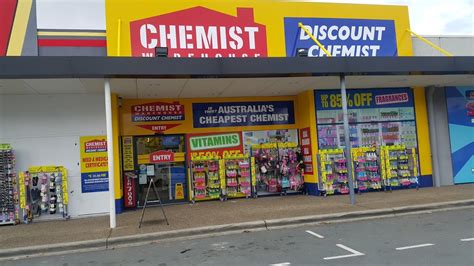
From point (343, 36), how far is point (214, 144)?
5.82m

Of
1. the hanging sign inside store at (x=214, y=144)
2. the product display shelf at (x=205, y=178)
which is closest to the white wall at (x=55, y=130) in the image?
the product display shelf at (x=205, y=178)

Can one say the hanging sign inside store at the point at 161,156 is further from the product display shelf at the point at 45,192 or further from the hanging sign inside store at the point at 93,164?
the product display shelf at the point at 45,192

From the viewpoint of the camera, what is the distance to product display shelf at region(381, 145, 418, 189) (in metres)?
12.8

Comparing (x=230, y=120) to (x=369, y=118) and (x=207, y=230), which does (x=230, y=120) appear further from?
(x=207, y=230)

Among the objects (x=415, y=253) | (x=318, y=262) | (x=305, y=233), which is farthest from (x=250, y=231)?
(x=415, y=253)

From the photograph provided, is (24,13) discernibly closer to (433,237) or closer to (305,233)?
(305,233)

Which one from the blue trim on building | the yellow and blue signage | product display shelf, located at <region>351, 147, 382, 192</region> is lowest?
the blue trim on building

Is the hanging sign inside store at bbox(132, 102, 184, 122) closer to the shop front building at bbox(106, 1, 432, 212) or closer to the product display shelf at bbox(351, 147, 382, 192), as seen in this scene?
the shop front building at bbox(106, 1, 432, 212)

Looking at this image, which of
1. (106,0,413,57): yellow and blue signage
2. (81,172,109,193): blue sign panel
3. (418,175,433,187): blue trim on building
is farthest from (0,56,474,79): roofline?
(418,175,433,187): blue trim on building

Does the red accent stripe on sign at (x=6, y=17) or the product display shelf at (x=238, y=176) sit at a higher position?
the red accent stripe on sign at (x=6, y=17)

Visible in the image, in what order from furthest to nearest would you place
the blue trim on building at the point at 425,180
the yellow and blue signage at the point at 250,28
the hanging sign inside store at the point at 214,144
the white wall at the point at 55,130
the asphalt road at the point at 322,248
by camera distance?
the blue trim on building at the point at 425,180 → the hanging sign inside store at the point at 214,144 → the yellow and blue signage at the point at 250,28 → the white wall at the point at 55,130 → the asphalt road at the point at 322,248

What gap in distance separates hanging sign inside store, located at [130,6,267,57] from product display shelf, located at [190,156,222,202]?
3425mm

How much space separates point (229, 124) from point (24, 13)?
22.7 feet

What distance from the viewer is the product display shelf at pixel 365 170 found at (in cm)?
1266
